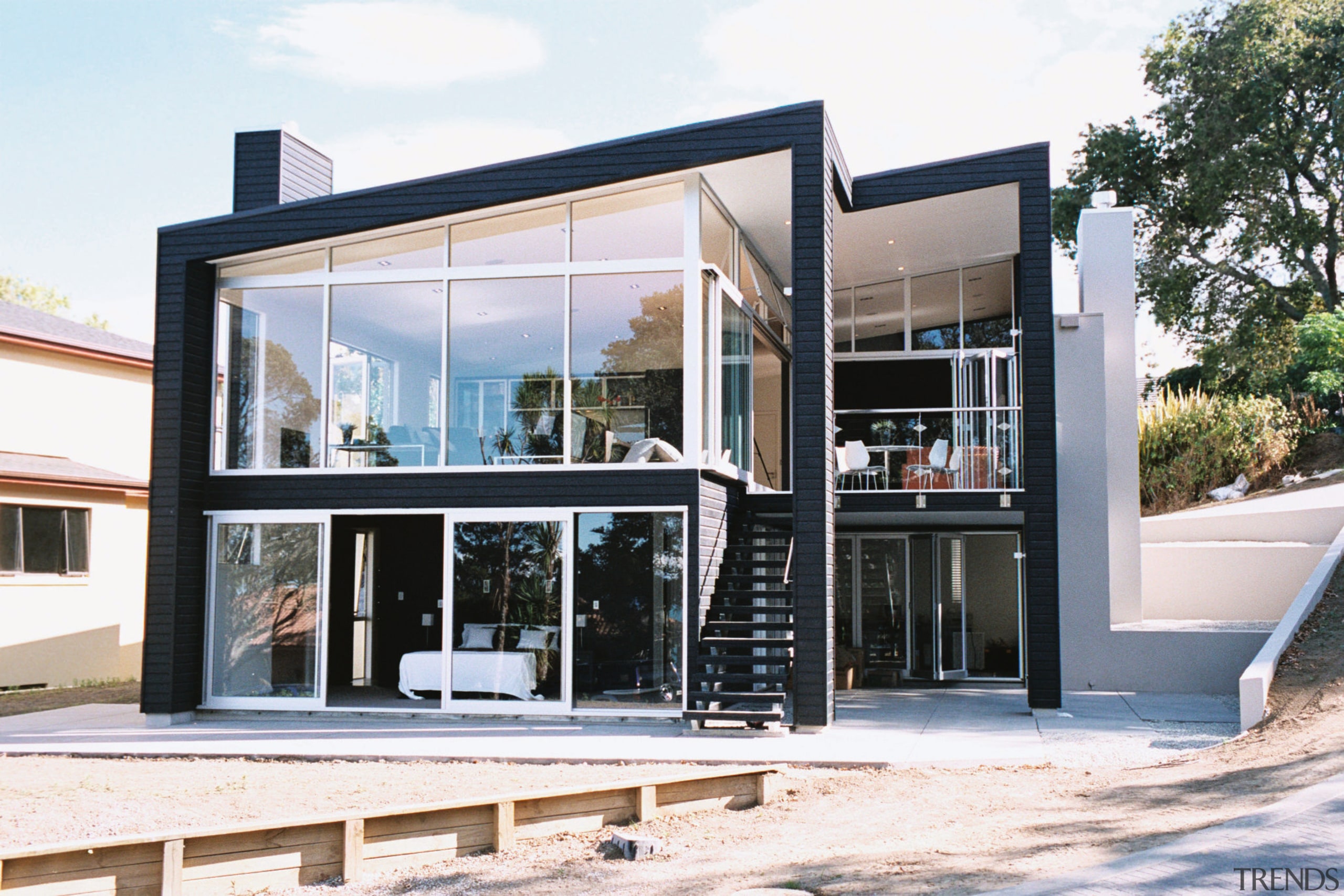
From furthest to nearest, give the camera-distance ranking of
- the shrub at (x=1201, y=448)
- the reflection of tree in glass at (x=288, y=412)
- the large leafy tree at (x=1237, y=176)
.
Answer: the large leafy tree at (x=1237, y=176) < the shrub at (x=1201, y=448) < the reflection of tree in glass at (x=288, y=412)

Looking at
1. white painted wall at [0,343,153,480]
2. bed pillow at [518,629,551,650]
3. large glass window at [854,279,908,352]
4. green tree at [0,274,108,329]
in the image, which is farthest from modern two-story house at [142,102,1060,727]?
green tree at [0,274,108,329]

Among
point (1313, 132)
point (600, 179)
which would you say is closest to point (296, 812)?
point (600, 179)

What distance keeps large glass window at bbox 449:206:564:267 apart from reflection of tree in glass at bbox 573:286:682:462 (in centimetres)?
111

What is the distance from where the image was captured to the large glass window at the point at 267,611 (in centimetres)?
1184

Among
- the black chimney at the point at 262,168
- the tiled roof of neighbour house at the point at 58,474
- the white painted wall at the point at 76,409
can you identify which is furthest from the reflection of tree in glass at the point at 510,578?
the white painted wall at the point at 76,409

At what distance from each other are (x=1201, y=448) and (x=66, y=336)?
62.0ft

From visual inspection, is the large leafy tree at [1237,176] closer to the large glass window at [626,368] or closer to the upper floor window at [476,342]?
Result: the upper floor window at [476,342]

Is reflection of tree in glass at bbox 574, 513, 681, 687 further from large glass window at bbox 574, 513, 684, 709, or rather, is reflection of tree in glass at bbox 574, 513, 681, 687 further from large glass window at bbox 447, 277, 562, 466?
large glass window at bbox 447, 277, 562, 466

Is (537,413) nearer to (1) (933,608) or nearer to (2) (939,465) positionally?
(2) (939,465)

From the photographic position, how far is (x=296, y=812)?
6746mm

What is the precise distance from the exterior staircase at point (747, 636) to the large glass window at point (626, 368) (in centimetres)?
158

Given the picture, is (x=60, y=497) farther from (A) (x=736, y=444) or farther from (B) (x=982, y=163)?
(B) (x=982, y=163)

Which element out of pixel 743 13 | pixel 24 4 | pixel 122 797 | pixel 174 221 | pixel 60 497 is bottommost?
pixel 122 797

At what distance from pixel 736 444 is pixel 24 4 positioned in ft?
112
